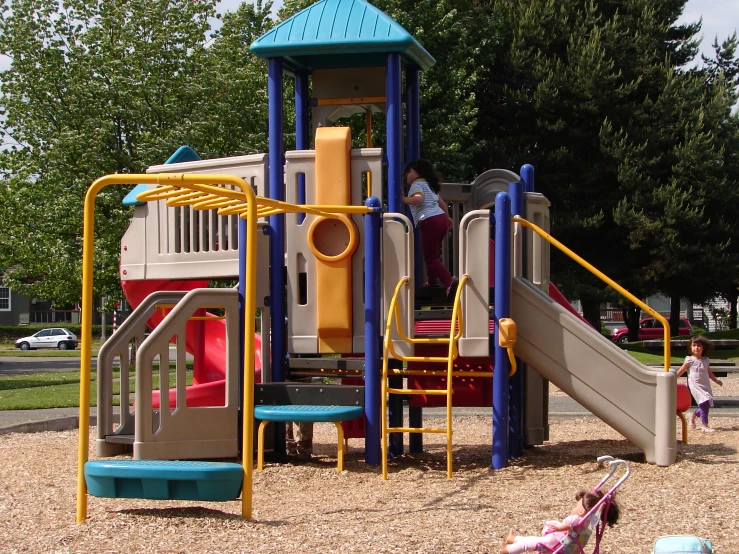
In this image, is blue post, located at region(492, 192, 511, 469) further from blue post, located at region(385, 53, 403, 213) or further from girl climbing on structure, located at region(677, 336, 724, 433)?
girl climbing on structure, located at region(677, 336, 724, 433)

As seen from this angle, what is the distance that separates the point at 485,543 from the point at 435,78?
2338 cm

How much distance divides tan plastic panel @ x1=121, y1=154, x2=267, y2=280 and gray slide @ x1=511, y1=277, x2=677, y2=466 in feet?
8.73

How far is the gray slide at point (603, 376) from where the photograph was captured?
8.08 meters

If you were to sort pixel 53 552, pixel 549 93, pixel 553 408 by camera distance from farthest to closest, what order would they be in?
pixel 549 93, pixel 553 408, pixel 53 552

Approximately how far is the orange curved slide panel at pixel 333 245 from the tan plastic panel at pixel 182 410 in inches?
29.6

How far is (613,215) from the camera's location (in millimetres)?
29203

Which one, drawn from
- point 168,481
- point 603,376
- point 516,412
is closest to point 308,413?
point 168,481

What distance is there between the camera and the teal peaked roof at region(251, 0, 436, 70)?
8.80 meters

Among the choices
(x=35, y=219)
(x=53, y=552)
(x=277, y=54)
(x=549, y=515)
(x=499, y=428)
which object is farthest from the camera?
(x=35, y=219)

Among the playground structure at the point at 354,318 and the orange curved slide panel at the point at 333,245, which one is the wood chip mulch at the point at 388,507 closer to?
the playground structure at the point at 354,318

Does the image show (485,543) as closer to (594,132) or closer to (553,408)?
(553,408)

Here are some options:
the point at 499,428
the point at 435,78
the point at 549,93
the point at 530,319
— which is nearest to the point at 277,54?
the point at 530,319

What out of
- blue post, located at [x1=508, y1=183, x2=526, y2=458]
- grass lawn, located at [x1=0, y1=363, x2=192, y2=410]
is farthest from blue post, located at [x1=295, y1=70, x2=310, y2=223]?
grass lawn, located at [x1=0, y1=363, x2=192, y2=410]

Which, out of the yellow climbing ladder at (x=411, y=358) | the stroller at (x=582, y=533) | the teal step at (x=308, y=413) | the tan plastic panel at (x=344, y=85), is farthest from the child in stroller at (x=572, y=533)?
the tan plastic panel at (x=344, y=85)
